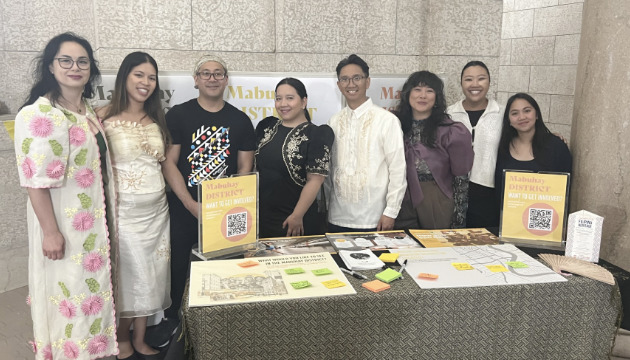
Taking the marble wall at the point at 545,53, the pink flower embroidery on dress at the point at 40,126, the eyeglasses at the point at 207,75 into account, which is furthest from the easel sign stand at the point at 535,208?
the marble wall at the point at 545,53

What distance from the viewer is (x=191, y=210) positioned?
243 centimetres

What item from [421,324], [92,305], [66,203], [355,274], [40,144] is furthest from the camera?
[92,305]

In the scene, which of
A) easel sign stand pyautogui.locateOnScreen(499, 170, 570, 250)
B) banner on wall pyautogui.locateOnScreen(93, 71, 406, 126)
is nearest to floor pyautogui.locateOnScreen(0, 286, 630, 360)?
easel sign stand pyautogui.locateOnScreen(499, 170, 570, 250)

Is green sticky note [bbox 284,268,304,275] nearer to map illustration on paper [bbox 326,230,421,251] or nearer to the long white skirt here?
map illustration on paper [bbox 326,230,421,251]

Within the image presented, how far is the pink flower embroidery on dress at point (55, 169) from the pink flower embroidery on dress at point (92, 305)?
0.57 metres

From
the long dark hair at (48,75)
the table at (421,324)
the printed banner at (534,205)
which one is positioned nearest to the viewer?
the table at (421,324)

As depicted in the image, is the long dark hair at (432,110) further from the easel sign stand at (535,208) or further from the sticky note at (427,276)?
the sticky note at (427,276)

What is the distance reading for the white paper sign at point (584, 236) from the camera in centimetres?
179

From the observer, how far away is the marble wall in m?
5.33

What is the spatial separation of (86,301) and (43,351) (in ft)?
0.91

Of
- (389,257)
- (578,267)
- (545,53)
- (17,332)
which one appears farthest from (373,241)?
(545,53)

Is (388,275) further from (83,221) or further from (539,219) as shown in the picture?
(83,221)

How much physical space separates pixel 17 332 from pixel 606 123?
3.41 meters

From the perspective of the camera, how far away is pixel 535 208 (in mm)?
1943
